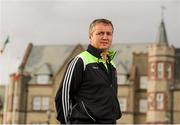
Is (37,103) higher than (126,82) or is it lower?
lower

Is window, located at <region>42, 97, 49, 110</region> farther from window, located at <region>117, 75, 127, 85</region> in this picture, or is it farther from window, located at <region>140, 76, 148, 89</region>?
window, located at <region>140, 76, 148, 89</region>

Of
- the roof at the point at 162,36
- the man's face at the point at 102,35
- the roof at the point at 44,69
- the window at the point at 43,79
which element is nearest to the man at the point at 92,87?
the man's face at the point at 102,35

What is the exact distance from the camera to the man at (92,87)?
4.71 m

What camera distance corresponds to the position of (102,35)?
486 cm

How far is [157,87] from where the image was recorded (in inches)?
2355

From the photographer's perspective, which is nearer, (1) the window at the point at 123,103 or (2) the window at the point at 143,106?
(1) the window at the point at 123,103

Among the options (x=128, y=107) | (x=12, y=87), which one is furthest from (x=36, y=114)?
(x=128, y=107)

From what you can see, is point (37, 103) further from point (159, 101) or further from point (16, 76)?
point (159, 101)

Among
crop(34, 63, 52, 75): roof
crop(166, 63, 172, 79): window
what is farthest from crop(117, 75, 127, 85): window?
crop(34, 63, 52, 75): roof

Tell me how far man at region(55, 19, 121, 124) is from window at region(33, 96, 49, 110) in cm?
6003

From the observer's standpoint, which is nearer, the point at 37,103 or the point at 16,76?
the point at 16,76

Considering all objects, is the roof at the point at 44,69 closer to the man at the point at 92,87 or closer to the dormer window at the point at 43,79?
the dormer window at the point at 43,79

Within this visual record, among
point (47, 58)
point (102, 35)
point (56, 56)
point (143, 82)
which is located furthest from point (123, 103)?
point (102, 35)

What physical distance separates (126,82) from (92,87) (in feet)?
192
